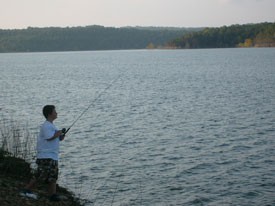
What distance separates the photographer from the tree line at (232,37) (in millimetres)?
178875

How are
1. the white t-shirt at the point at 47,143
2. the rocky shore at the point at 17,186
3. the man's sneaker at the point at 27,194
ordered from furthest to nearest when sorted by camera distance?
the man's sneaker at the point at 27,194, the rocky shore at the point at 17,186, the white t-shirt at the point at 47,143

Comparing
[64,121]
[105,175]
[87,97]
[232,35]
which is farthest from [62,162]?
[232,35]

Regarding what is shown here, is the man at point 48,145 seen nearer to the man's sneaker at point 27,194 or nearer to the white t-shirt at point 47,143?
the white t-shirt at point 47,143

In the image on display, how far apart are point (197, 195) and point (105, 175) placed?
10.1ft

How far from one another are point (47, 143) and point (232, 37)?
18741 cm

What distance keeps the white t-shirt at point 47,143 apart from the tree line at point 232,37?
171672mm

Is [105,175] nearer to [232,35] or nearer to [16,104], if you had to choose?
[16,104]

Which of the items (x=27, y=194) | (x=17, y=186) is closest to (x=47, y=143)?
(x=27, y=194)

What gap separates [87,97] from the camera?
39.3 metres

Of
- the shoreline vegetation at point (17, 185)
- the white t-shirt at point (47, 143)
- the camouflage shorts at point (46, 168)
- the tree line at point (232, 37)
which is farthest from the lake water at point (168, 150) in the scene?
the tree line at point (232, 37)

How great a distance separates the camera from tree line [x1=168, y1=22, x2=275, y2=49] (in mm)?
178875

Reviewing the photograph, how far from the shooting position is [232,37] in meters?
190

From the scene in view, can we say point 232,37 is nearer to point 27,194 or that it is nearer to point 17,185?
point 17,185

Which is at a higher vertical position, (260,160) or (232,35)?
(232,35)
